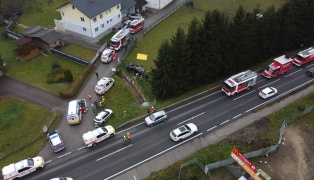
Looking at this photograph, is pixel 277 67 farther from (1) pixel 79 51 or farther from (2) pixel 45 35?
(2) pixel 45 35

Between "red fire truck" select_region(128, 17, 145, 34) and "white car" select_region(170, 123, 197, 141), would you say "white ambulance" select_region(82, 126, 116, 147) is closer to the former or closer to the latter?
"white car" select_region(170, 123, 197, 141)

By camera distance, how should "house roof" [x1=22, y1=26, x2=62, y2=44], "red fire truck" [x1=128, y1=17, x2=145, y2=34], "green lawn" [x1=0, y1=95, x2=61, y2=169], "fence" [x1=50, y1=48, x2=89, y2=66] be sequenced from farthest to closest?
1. "red fire truck" [x1=128, y1=17, x2=145, y2=34]
2. "house roof" [x1=22, y1=26, x2=62, y2=44]
3. "fence" [x1=50, y1=48, x2=89, y2=66]
4. "green lawn" [x1=0, y1=95, x2=61, y2=169]

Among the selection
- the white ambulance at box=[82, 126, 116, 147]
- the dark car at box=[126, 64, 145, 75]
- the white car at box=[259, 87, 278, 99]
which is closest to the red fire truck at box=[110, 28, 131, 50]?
the dark car at box=[126, 64, 145, 75]

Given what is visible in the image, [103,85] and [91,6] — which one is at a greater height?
[91,6]

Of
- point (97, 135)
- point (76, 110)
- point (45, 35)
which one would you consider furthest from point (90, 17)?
point (97, 135)

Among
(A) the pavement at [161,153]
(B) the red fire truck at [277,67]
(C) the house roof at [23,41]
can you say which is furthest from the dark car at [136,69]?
(C) the house roof at [23,41]

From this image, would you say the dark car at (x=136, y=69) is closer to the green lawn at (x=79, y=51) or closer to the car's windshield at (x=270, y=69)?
the green lawn at (x=79, y=51)

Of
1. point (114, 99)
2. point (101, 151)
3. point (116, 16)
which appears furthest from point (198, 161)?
point (116, 16)
